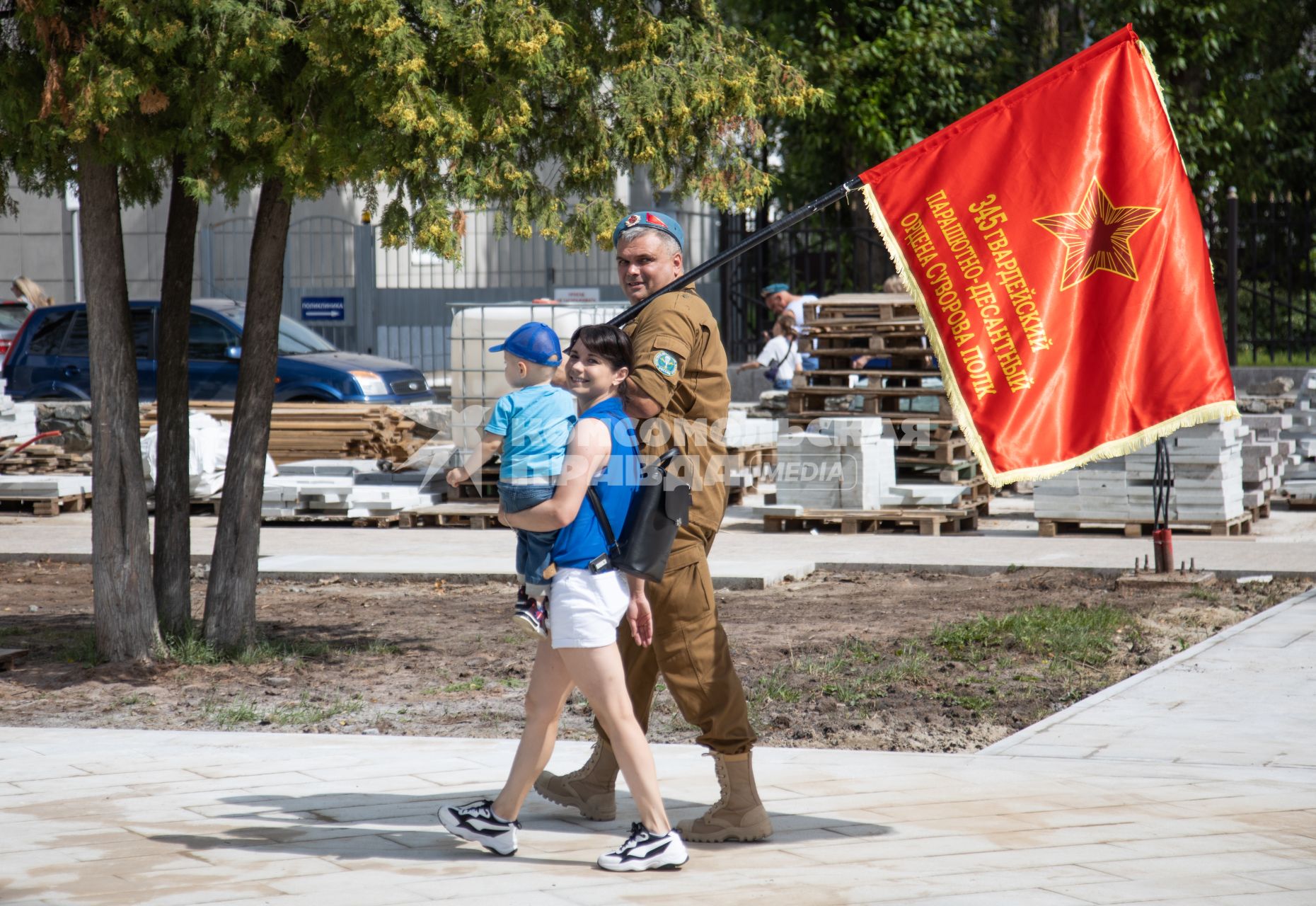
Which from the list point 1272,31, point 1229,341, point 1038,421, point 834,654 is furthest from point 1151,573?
point 1272,31

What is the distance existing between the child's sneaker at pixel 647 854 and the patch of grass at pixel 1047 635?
13.0 feet

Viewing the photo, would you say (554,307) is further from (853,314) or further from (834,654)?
(834,654)

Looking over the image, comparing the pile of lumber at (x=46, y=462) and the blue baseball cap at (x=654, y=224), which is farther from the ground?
the blue baseball cap at (x=654, y=224)

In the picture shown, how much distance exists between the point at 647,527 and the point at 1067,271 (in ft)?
6.35

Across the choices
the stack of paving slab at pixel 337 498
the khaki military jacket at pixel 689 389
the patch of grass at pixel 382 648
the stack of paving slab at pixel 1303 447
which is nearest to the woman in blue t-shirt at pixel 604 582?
the khaki military jacket at pixel 689 389

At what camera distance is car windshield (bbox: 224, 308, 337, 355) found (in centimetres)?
2041

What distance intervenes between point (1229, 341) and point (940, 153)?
1649 cm

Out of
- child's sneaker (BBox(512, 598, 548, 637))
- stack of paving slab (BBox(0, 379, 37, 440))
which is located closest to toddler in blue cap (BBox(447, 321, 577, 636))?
child's sneaker (BBox(512, 598, 548, 637))

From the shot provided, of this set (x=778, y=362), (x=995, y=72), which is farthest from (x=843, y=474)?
(x=995, y=72)

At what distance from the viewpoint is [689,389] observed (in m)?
4.96

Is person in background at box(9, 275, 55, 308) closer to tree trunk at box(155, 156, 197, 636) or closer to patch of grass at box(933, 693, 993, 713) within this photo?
tree trunk at box(155, 156, 197, 636)

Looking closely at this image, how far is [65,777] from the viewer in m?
5.83

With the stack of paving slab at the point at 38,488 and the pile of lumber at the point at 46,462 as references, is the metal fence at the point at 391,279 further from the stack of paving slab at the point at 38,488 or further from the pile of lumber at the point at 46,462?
the stack of paving slab at the point at 38,488

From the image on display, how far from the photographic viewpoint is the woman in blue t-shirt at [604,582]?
4.58 meters
